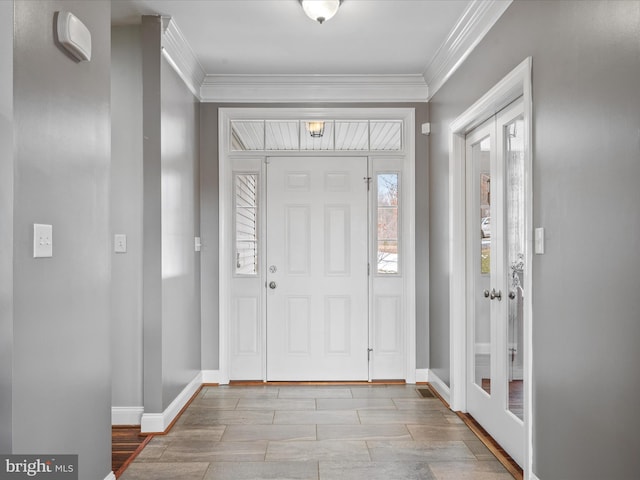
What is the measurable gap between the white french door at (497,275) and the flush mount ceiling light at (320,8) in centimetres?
115

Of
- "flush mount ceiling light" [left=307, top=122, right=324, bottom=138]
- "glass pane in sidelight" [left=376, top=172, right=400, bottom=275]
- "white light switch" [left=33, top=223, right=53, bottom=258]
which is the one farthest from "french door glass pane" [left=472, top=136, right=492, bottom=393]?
"white light switch" [left=33, top=223, right=53, bottom=258]

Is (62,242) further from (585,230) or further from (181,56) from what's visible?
(181,56)

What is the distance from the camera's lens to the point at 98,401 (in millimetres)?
2172

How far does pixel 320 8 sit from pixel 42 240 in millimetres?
2033

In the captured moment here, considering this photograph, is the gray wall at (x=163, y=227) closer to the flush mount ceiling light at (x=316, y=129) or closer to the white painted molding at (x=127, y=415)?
the white painted molding at (x=127, y=415)

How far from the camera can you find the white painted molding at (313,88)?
172 inches

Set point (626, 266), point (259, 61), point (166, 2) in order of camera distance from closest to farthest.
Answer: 1. point (626, 266)
2. point (166, 2)
3. point (259, 61)

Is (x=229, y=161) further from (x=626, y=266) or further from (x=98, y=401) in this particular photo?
(x=626, y=266)

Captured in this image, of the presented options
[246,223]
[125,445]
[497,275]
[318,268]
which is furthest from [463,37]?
[125,445]

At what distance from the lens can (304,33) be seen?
3.48 m

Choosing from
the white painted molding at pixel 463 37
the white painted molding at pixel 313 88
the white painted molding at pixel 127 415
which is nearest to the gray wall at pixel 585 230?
the white painted molding at pixel 463 37

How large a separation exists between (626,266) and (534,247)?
2.34 ft

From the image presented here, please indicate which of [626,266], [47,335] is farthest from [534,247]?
[47,335]

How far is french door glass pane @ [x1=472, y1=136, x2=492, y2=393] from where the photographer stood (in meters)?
3.24
